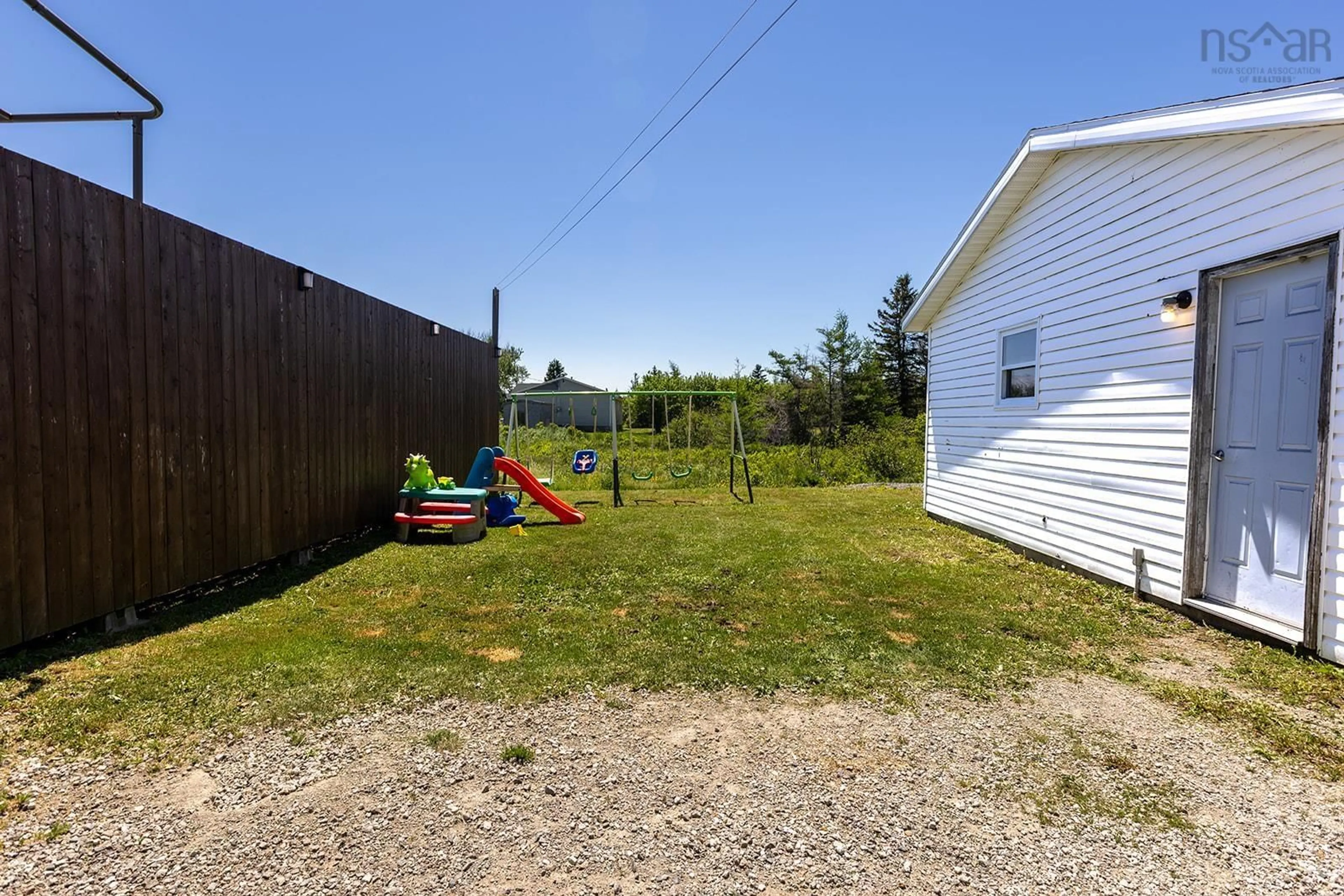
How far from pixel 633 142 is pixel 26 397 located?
859 cm

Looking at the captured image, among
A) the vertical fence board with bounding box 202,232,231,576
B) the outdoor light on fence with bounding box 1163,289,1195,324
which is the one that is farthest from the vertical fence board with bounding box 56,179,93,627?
the outdoor light on fence with bounding box 1163,289,1195,324

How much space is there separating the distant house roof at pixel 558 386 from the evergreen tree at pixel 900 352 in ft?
49.9

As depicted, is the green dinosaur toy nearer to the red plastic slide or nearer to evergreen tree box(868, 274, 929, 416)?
the red plastic slide

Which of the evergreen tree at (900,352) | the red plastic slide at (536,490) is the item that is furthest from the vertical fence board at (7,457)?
the evergreen tree at (900,352)

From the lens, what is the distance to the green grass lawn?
2.44m

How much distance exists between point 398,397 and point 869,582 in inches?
219

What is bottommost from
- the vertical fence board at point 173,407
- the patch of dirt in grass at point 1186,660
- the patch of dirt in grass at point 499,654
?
the patch of dirt in grass at point 499,654

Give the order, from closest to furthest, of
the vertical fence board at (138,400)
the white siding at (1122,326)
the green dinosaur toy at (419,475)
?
the white siding at (1122,326)
the vertical fence board at (138,400)
the green dinosaur toy at (419,475)

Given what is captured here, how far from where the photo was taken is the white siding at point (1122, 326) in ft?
10.7

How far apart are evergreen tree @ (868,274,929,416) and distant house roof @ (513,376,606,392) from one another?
49.9 feet

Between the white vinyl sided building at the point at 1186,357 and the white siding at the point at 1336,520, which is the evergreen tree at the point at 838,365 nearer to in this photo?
the white vinyl sided building at the point at 1186,357

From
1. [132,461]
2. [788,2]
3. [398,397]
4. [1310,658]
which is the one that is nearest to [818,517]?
[1310,658]

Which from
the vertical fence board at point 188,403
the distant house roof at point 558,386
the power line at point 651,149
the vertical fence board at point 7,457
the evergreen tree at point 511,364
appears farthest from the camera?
the evergreen tree at point 511,364

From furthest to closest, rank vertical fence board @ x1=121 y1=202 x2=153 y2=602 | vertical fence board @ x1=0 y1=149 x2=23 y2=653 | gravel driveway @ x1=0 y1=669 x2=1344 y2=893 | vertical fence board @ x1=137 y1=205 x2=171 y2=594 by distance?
vertical fence board @ x1=137 y1=205 x2=171 y2=594 < vertical fence board @ x1=121 y1=202 x2=153 y2=602 < vertical fence board @ x1=0 y1=149 x2=23 y2=653 < gravel driveway @ x1=0 y1=669 x2=1344 y2=893
